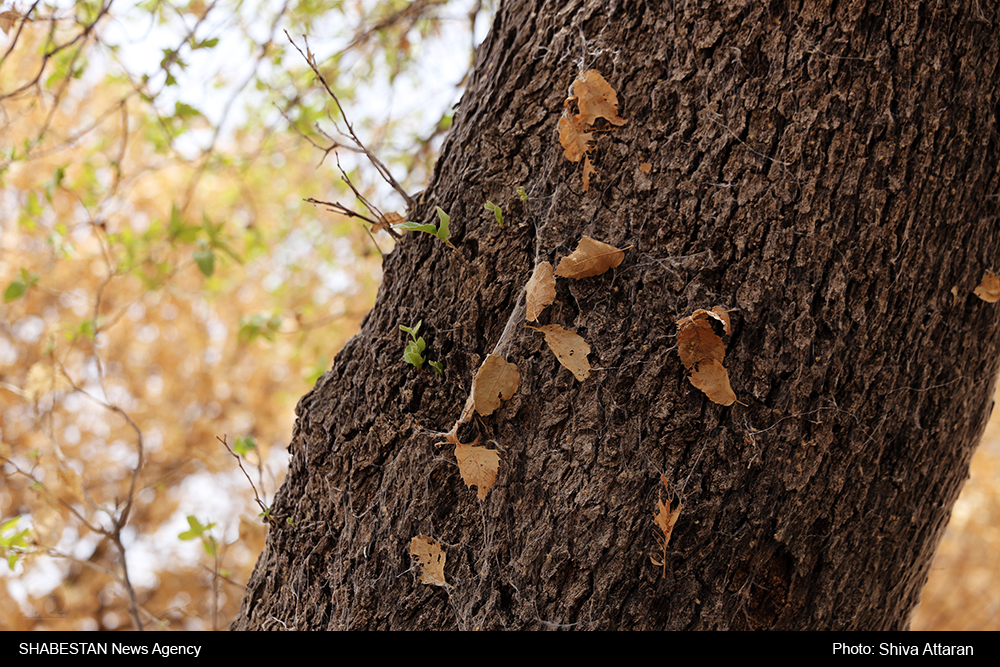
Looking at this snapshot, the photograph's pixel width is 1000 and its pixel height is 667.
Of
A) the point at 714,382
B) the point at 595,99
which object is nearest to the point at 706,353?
the point at 714,382

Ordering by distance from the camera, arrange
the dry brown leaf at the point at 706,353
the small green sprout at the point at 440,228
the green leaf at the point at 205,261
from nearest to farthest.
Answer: the dry brown leaf at the point at 706,353 < the small green sprout at the point at 440,228 < the green leaf at the point at 205,261

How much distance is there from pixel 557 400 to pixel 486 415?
0.11 metres

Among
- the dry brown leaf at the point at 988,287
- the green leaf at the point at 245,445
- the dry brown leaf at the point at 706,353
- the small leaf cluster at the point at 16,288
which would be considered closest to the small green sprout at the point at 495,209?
the dry brown leaf at the point at 706,353

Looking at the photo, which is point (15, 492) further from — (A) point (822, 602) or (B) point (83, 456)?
(A) point (822, 602)

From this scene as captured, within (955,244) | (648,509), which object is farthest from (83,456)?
(955,244)

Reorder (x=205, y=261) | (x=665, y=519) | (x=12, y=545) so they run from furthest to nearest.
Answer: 1. (x=205, y=261)
2. (x=12, y=545)
3. (x=665, y=519)

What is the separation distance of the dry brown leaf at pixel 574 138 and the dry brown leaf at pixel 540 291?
172mm

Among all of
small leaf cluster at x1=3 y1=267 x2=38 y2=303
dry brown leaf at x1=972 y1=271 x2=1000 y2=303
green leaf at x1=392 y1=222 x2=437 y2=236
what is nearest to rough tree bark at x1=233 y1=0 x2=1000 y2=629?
dry brown leaf at x1=972 y1=271 x2=1000 y2=303

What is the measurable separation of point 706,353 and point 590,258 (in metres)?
0.21

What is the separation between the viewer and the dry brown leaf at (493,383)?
92cm

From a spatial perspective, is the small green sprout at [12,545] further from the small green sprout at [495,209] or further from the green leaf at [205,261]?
the small green sprout at [495,209]

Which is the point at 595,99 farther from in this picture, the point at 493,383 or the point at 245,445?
the point at 245,445

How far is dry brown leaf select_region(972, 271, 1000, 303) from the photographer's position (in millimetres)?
935

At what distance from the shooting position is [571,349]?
91cm
